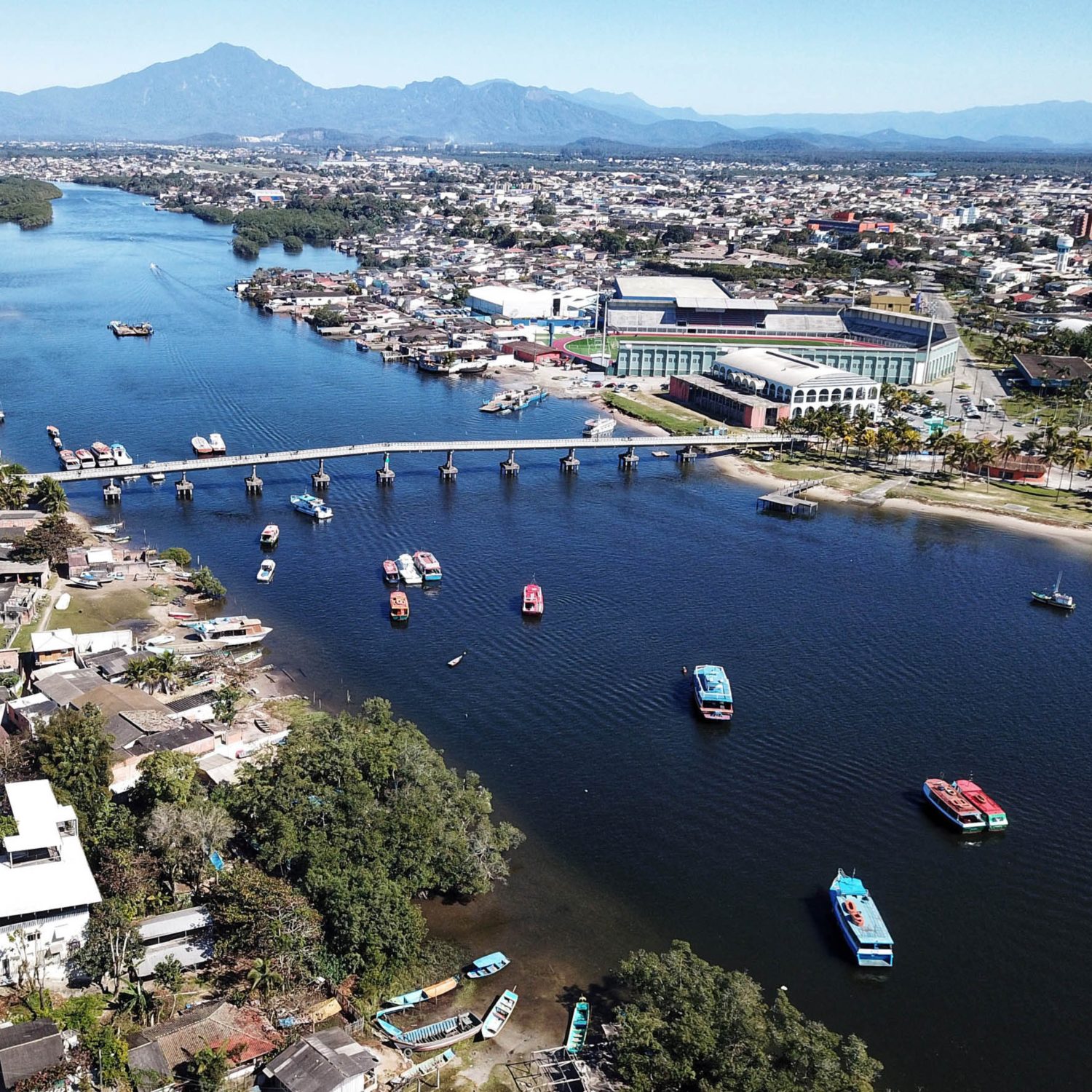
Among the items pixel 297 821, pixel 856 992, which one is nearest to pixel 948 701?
pixel 856 992

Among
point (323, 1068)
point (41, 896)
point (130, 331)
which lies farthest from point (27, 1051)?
point (130, 331)

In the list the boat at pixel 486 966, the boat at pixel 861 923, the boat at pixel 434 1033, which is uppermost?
the boat at pixel 861 923

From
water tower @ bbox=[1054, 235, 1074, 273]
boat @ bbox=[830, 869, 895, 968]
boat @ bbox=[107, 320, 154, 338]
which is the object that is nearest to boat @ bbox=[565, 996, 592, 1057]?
boat @ bbox=[830, 869, 895, 968]

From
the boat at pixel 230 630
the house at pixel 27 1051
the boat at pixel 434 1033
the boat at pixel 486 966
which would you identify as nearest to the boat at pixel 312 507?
the boat at pixel 230 630

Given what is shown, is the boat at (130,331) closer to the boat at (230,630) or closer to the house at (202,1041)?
the boat at (230,630)

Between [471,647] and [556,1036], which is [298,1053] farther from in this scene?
[471,647]

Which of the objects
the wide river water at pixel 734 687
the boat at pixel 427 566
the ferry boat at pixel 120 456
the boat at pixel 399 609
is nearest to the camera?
the wide river water at pixel 734 687
